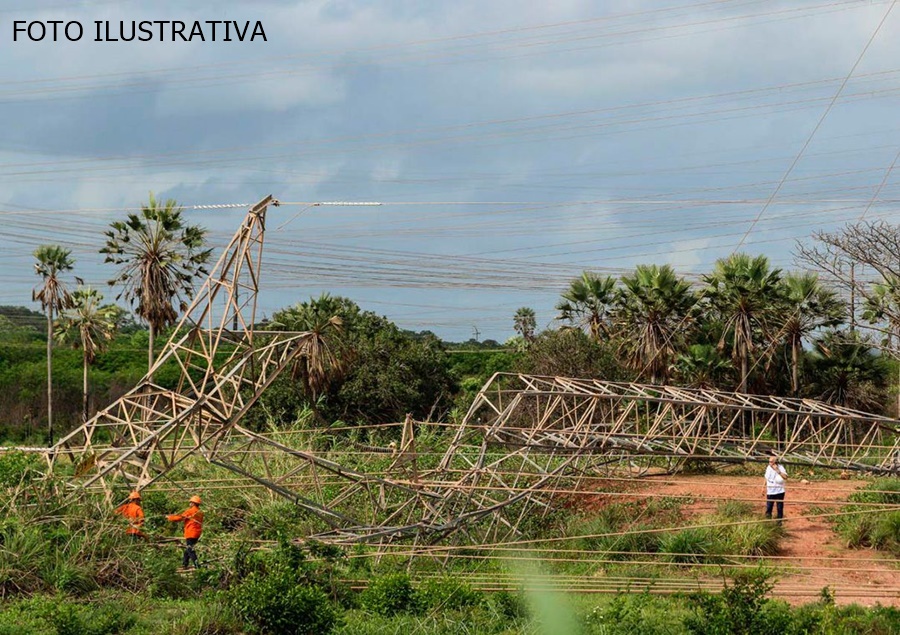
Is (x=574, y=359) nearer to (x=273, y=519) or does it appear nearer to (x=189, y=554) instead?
(x=273, y=519)

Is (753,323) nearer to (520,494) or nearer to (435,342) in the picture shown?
(435,342)

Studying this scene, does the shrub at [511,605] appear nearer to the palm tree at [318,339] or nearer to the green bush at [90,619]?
the green bush at [90,619]

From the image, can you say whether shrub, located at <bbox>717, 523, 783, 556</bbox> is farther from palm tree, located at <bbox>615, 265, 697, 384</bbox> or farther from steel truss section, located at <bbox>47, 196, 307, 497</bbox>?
palm tree, located at <bbox>615, 265, 697, 384</bbox>

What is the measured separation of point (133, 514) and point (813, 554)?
40.7 feet

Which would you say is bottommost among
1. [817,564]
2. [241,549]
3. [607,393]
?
[817,564]

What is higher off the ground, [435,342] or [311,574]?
[435,342]

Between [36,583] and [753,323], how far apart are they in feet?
90.2

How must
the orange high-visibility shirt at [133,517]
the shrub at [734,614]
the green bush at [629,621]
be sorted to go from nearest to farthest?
1. the shrub at [734,614]
2. the green bush at [629,621]
3. the orange high-visibility shirt at [133,517]

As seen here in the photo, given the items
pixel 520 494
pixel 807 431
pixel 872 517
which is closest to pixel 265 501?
pixel 520 494

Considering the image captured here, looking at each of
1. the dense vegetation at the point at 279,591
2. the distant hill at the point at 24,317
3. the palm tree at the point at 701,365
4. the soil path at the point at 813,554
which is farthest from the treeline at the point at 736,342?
the distant hill at the point at 24,317

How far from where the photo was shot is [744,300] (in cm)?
3581

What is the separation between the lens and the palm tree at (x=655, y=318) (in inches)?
1409

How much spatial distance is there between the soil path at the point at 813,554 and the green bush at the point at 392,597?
18.5 ft

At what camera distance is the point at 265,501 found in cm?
2059
